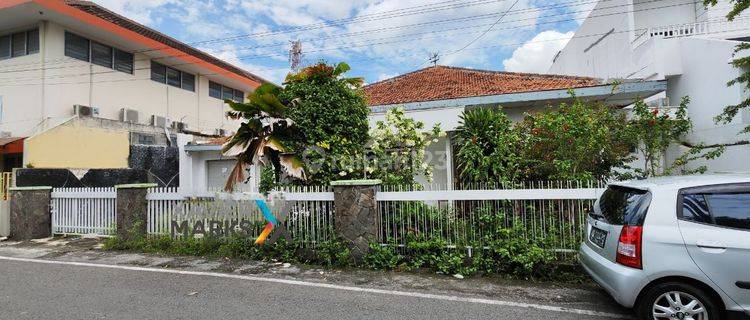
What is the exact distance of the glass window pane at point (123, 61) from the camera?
16.3m

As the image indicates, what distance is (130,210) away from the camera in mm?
8508

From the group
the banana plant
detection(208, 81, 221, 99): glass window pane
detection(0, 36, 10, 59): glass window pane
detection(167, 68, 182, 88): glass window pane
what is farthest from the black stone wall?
Answer: the banana plant

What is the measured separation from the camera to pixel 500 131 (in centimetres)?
748

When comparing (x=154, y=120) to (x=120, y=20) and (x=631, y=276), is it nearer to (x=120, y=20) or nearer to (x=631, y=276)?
(x=120, y=20)

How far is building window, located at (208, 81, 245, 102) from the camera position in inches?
869

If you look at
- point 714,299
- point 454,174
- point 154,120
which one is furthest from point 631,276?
point 154,120

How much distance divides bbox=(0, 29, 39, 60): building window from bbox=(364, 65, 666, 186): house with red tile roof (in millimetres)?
11742

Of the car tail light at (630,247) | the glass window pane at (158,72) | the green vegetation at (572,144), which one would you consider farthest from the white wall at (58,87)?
the car tail light at (630,247)

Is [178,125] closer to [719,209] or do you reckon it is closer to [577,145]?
[577,145]

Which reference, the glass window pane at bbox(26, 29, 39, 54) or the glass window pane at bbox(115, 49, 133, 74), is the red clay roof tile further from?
the glass window pane at bbox(26, 29, 39, 54)

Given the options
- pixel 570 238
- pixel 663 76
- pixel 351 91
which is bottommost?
pixel 570 238

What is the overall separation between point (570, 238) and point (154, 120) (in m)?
16.5

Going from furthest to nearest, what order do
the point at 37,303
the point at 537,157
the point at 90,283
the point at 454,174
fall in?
the point at 454,174, the point at 537,157, the point at 90,283, the point at 37,303

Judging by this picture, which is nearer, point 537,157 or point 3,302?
point 3,302
